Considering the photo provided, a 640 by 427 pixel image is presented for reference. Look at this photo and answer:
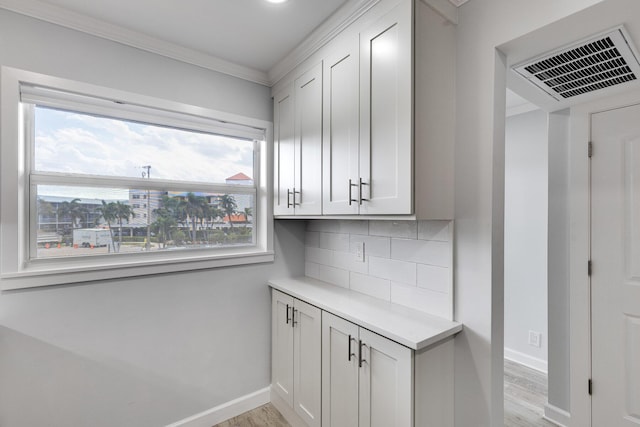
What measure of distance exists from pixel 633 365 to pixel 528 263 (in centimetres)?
122

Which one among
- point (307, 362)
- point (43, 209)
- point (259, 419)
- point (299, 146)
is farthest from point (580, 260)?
point (43, 209)

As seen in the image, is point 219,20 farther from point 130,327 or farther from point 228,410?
point 228,410

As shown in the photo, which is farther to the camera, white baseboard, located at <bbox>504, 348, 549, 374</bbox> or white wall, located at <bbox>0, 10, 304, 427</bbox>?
white baseboard, located at <bbox>504, 348, 549, 374</bbox>

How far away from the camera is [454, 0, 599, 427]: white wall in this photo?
1.37 m

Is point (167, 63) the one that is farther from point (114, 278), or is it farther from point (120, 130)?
point (114, 278)

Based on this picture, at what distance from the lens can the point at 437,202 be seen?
143cm

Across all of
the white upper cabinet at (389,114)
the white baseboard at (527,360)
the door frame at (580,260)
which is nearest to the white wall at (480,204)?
the white upper cabinet at (389,114)

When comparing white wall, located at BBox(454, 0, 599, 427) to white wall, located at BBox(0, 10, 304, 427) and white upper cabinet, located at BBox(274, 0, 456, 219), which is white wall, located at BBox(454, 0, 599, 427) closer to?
white upper cabinet, located at BBox(274, 0, 456, 219)

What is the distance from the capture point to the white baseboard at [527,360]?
280 cm

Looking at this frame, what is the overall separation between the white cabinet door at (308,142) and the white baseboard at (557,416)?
221 cm

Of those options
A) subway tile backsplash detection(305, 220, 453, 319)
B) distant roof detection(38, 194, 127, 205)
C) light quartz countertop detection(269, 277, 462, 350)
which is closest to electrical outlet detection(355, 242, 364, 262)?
subway tile backsplash detection(305, 220, 453, 319)

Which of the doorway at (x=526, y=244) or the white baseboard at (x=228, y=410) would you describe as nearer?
the white baseboard at (x=228, y=410)

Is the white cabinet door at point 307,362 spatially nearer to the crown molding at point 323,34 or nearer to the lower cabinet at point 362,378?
the lower cabinet at point 362,378

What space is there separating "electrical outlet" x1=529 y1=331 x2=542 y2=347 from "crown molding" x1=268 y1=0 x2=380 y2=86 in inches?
123
